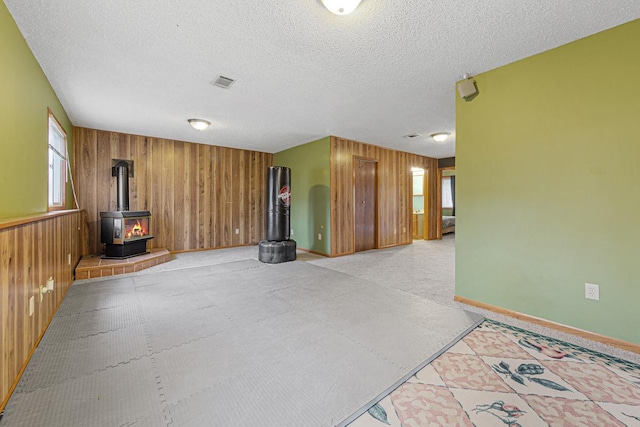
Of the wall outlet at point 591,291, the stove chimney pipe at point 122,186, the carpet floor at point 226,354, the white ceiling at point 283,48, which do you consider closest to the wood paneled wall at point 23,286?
the carpet floor at point 226,354

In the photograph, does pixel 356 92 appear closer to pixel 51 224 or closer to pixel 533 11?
pixel 533 11

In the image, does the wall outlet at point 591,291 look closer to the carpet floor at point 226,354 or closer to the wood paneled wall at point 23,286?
the carpet floor at point 226,354

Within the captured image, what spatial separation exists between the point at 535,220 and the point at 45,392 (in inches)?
141

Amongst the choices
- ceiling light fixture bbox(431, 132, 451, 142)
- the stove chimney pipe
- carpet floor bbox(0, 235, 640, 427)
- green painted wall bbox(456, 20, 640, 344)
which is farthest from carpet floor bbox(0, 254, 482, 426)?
ceiling light fixture bbox(431, 132, 451, 142)

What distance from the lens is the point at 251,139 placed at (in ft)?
17.7

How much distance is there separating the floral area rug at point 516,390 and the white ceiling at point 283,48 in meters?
2.31

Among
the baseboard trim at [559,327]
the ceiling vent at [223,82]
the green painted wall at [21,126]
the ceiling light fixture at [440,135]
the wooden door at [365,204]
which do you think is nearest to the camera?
the green painted wall at [21,126]

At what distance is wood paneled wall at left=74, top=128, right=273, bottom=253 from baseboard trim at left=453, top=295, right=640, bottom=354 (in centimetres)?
502

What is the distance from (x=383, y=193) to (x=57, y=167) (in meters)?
5.67

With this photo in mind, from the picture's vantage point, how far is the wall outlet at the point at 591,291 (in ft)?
6.68

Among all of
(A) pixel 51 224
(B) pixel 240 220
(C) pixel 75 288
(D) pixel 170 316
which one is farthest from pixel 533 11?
(B) pixel 240 220

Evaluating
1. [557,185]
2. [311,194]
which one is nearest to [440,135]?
[311,194]

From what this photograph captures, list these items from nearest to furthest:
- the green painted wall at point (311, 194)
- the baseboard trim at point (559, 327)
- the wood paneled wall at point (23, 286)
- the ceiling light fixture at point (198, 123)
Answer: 1. the wood paneled wall at point (23, 286)
2. the baseboard trim at point (559, 327)
3. the ceiling light fixture at point (198, 123)
4. the green painted wall at point (311, 194)

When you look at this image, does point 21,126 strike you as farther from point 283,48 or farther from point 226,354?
point 226,354
